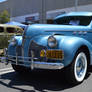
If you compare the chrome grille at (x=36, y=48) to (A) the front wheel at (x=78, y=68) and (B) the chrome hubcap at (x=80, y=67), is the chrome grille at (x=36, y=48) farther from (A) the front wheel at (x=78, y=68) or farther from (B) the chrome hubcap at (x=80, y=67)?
(B) the chrome hubcap at (x=80, y=67)

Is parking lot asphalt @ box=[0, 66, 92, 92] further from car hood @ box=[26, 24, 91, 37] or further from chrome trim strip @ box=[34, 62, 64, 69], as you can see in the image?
car hood @ box=[26, 24, 91, 37]

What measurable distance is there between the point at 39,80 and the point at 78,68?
45.2 inches

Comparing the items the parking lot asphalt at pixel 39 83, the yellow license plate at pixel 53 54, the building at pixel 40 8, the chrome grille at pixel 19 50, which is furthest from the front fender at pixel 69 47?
the building at pixel 40 8

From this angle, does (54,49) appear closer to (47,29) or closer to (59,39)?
(59,39)

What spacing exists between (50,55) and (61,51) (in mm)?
292

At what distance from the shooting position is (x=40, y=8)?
34719 millimetres

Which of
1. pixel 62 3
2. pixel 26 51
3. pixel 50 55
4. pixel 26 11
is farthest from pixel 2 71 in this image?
pixel 26 11

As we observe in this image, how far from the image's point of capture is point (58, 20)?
691 centimetres

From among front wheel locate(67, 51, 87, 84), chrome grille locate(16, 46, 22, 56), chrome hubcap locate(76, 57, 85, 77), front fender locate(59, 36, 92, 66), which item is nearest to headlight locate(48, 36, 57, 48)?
front fender locate(59, 36, 92, 66)

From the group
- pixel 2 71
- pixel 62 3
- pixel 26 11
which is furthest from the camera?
pixel 26 11

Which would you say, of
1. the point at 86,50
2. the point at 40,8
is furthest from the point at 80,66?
the point at 40,8

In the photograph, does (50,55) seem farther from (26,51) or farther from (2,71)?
(2,71)

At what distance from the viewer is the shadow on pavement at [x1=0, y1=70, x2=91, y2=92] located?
180 inches

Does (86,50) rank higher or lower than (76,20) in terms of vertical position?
lower
